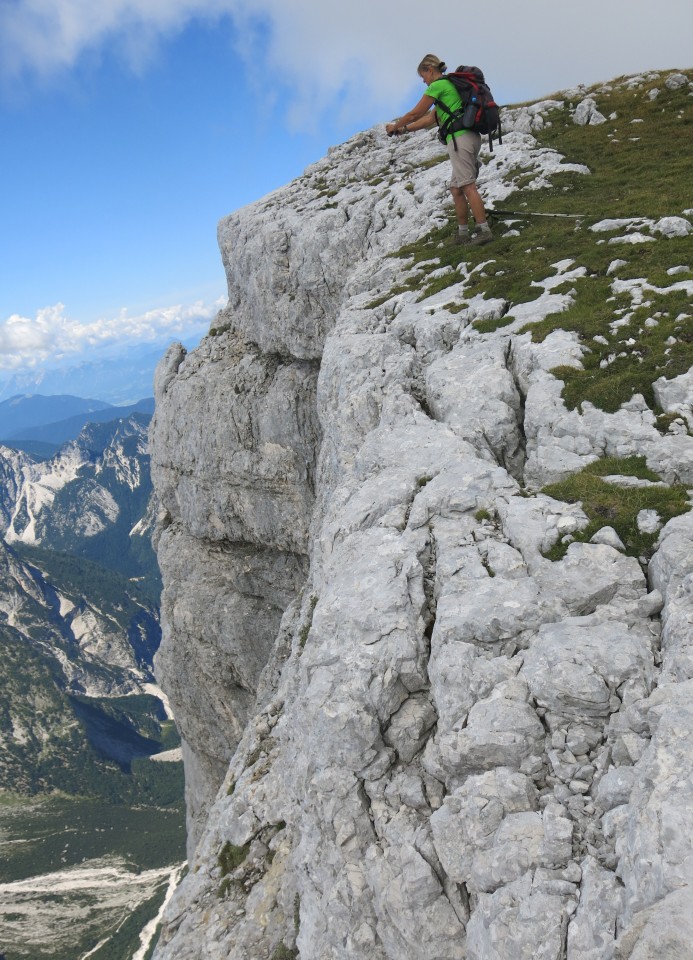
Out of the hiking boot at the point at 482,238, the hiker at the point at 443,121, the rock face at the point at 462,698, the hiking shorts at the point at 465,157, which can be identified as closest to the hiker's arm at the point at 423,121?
the hiker at the point at 443,121

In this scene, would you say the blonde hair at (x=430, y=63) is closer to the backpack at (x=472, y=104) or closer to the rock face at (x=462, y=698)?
the backpack at (x=472, y=104)

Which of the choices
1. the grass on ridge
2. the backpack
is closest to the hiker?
the backpack

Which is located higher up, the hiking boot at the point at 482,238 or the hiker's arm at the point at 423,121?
the hiker's arm at the point at 423,121

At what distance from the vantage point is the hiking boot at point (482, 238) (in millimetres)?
27875

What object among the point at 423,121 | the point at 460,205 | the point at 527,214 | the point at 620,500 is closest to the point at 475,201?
the point at 460,205

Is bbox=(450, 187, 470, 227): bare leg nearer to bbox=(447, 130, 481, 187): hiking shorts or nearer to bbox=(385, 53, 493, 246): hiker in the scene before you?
bbox=(385, 53, 493, 246): hiker

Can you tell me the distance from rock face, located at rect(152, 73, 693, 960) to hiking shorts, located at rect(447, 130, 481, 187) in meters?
4.21

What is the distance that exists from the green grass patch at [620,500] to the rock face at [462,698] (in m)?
0.30

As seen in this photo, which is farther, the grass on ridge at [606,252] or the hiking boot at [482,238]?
the hiking boot at [482,238]

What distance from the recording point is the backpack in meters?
22.7

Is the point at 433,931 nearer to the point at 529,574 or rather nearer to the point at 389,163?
the point at 529,574

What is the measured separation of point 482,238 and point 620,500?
19725 millimetres

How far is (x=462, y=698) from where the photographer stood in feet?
36.3

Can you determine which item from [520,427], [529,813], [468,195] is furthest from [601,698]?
Result: [468,195]
